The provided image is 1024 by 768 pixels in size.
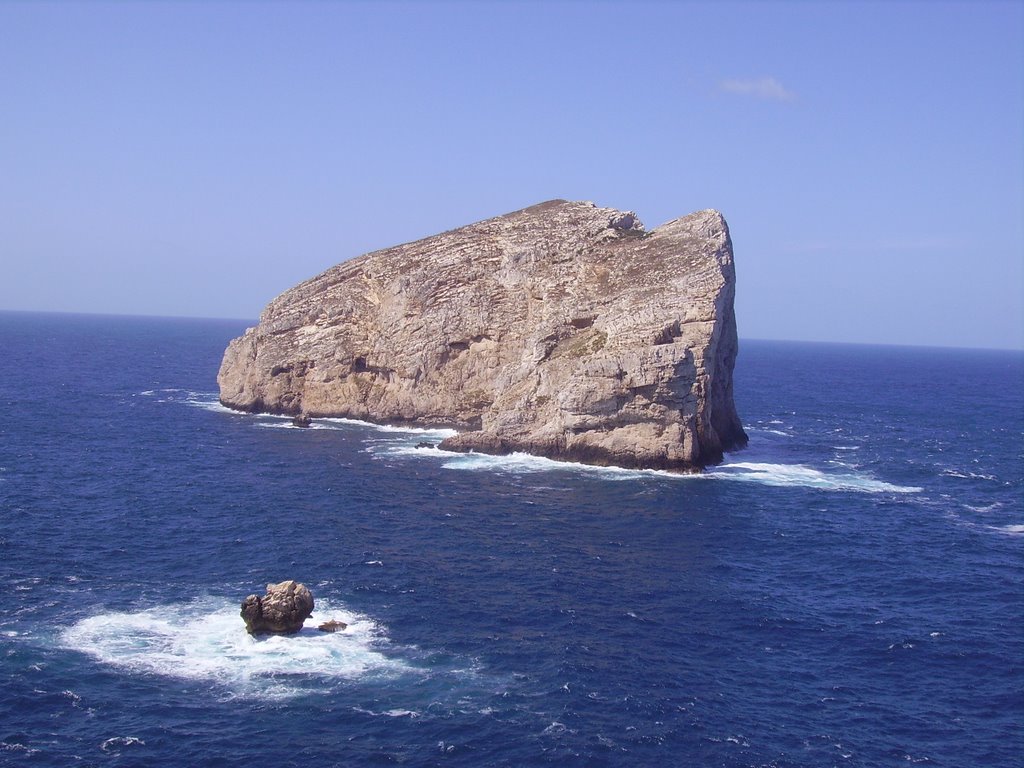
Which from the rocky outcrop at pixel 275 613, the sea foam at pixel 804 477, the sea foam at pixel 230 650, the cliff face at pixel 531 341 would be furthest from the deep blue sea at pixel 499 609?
the cliff face at pixel 531 341

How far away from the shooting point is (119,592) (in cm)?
4541

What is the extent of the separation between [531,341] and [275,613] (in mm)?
48930

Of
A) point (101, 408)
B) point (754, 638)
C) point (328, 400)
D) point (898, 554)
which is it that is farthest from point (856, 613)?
point (101, 408)

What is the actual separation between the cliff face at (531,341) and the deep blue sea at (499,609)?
4.58 metres

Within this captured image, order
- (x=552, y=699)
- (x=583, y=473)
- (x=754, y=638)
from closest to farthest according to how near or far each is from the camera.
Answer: (x=552, y=699) → (x=754, y=638) → (x=583, y=473)

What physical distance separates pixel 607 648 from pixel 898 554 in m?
24.8

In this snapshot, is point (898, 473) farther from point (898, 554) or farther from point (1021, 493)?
point (898, 554)

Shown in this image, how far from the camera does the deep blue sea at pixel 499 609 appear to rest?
33.6 meters

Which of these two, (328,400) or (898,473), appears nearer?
(898,473)

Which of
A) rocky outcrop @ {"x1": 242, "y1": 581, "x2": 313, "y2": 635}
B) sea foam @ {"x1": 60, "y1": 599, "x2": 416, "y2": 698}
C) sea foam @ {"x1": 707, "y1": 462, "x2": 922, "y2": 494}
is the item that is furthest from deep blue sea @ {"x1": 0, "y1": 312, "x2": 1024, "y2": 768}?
rocky outcrop @ {"x1": 242, "y1": 581, "x2": 313, "y2": 635}

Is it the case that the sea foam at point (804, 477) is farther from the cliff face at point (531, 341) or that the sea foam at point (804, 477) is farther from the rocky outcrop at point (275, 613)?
the rocky outcrop at point (275, 613)

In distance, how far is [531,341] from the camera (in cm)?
8644

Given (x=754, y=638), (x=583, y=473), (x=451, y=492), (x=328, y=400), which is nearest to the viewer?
(x=754, y=638)

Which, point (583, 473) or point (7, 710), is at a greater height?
point (583, 473)
